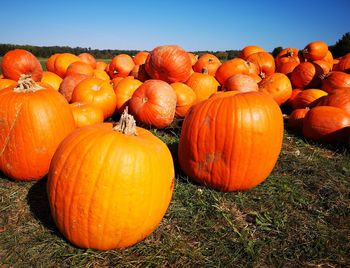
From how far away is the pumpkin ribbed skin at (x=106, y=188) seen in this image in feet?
6.47

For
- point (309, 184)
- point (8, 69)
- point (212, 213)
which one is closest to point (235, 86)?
point (309, 184)

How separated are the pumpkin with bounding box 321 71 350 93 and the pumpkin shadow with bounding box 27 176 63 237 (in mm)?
5308

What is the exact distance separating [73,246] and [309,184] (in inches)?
98.5

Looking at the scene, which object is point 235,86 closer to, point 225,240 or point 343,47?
point 225,240

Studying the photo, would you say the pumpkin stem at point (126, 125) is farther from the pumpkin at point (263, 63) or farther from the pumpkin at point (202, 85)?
the pumpkin at point (263, 63)

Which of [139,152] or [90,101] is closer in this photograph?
[139,152]

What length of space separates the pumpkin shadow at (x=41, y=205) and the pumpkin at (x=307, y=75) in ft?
17.6

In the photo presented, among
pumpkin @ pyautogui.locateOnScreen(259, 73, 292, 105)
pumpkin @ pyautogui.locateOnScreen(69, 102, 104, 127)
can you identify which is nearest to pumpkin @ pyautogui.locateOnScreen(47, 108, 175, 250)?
pumpkin @ pyautogui.locateOnScreen(69, 102, 104, 127)

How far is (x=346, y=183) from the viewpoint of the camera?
3178 mm

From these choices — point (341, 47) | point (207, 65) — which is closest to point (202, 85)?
point (207, 65)

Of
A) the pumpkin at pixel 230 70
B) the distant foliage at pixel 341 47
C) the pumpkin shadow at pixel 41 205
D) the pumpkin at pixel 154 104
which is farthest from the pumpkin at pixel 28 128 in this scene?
the distant foliage at pixel 341 47

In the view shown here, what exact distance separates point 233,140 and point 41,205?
1.92m

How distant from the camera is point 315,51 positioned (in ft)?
22.8

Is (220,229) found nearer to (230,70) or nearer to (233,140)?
(233,140)
